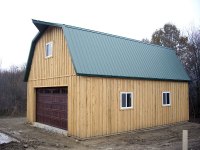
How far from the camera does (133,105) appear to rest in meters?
16.2

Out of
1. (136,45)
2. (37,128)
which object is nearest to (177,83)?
(136,45)

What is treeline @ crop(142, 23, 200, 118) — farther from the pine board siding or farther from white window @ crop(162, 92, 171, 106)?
the pine board siding

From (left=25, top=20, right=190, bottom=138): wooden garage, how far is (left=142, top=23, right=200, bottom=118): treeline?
4.35 m

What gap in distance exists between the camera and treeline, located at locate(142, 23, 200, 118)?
80.4 feet

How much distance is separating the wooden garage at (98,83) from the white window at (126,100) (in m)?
0.06

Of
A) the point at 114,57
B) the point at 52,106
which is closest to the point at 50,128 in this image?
the point at 52,106

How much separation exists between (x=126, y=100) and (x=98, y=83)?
2474 millimetres

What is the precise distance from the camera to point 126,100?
1595 cm

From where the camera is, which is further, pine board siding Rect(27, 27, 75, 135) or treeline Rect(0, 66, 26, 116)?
treeline Rect(0, 66, 26, 116)

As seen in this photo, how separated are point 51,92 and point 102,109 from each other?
4309 mm

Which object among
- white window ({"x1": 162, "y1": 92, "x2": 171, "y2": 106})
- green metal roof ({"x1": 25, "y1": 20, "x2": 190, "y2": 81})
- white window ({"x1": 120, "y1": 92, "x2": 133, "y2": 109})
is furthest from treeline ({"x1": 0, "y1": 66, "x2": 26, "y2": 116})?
white window ({"x1": 162, "y1": 92, "x2": 171, "y2": 106})

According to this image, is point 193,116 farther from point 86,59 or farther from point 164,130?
point 86,59

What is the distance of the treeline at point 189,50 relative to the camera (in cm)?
2452

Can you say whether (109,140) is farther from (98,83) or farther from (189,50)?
(189,50)
